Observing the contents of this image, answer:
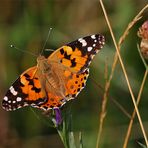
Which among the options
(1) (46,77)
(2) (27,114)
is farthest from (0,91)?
(1) (46,77)

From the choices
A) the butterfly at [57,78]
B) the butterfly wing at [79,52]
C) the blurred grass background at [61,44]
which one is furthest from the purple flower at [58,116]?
the blurred grass background at [61,44]

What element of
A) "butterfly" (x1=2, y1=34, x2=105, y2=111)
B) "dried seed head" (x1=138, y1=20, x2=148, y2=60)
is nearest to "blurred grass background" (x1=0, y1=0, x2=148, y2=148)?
"butterfly" (x1=2, y1=34, x2=105, y2=111)

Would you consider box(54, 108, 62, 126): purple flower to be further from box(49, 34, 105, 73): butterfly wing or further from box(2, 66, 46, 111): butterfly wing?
box(49, 34, 105, 73): butterfly wing

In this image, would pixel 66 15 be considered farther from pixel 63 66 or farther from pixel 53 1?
pixel 63 66

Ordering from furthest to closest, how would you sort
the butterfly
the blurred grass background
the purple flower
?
1. the blurred grass background
2. the butterfly
3. the purple flower

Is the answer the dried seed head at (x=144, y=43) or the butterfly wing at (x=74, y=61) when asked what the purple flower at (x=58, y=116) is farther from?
the dried seed head at (x=144, y=43)

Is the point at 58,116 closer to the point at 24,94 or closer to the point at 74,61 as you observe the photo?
the point at 24,94

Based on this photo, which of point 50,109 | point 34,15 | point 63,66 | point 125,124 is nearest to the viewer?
point 50,109
